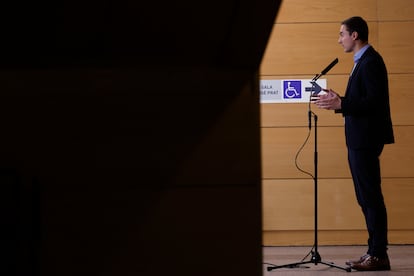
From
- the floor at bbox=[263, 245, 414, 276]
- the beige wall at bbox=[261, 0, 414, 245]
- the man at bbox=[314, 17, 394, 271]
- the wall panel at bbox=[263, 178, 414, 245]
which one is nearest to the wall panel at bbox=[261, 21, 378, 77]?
the beige wall at bbox=[261, 0, 414, 245]

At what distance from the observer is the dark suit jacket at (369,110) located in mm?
3967

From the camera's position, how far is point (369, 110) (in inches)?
156

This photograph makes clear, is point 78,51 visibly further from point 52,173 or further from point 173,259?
point 173,259

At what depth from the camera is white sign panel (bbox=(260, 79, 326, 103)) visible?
17.4 feet

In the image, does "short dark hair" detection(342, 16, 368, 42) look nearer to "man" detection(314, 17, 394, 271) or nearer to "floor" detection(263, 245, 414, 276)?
"man" detection(314, 17, 394, 271)

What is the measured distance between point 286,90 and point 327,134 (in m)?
0.51

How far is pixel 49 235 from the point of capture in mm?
1206

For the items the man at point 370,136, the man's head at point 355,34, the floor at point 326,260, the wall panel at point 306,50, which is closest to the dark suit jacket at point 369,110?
the man at point 370,136

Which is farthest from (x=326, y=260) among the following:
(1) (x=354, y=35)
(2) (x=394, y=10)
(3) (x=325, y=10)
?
(2) (x=394, y=10)

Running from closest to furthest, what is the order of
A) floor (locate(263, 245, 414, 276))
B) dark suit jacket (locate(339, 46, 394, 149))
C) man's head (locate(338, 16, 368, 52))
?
dark suit jacket (locate(339, 46, 394, 149)) → floor (locate(263, 245, 414, 276)) → man's head (locate(338, 16, 368, 52))

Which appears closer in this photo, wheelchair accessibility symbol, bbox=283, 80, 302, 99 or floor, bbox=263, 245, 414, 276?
floor, bbox=263, 245, 414, 276

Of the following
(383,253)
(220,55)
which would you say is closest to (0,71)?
(220,55)

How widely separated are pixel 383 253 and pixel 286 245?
53.1 inches

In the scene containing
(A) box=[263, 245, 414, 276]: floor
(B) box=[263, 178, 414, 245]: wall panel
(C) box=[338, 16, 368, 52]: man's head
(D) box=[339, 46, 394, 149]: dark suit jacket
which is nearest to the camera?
(D) box=[339, 46, 394, 149]: dark suit jacket
